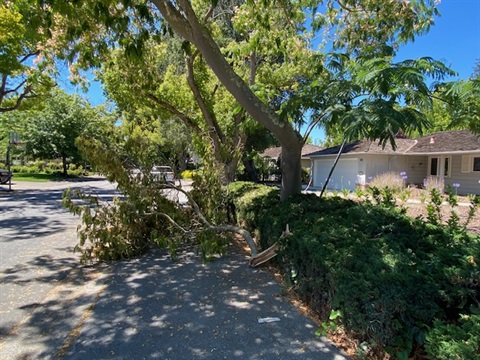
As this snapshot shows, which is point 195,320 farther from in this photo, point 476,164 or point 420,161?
point 420,161

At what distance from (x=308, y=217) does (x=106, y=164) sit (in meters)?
3.80

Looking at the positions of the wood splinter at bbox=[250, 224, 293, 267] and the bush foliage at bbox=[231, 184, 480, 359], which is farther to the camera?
the wood splinter at bbox=[250, 224, 293, 267]

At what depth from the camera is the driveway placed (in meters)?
3.19

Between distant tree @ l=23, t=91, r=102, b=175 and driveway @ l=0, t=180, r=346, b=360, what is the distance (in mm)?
27587

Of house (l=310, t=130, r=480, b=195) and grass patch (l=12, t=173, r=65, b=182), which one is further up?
house (l=310, t=130, r=480, b=195)

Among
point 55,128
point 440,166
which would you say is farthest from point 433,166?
point 55,128

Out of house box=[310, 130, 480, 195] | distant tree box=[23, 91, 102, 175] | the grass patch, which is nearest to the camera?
house box=[310, 130, 480, 195]

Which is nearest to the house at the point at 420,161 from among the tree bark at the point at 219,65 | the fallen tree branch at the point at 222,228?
the tree bark at the point at 219,65

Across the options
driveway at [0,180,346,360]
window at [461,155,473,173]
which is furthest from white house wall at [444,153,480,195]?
driveway at [0,180,346,360]

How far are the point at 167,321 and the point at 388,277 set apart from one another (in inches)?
98.0

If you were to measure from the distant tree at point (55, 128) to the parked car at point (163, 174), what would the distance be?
26.6 metres

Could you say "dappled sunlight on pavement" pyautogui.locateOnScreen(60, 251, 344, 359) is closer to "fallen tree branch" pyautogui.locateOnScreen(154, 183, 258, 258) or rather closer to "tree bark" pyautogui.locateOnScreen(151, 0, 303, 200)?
"fallen tree branch" pyautogui.locateOnScreen(154, 183, 258, 258)

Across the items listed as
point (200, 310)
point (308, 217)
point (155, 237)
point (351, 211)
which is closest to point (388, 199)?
point (351, 211)

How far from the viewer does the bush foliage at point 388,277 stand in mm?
2568
